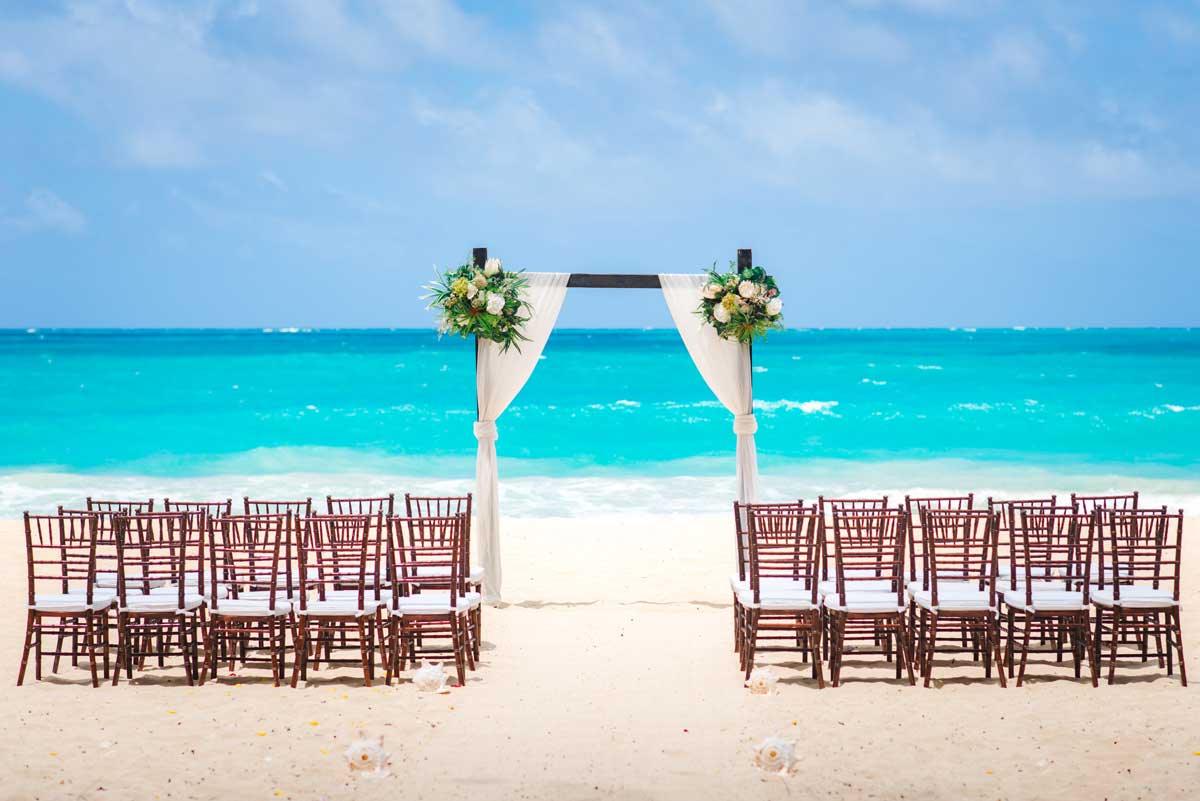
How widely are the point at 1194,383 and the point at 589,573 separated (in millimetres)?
30985

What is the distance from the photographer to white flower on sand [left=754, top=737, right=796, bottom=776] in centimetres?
458

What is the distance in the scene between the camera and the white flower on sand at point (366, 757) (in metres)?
4.58

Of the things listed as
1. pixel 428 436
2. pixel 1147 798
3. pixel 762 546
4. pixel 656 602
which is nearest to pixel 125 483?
pixel 428 436

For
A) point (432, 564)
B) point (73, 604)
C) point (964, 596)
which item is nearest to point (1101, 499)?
point (964, 596)

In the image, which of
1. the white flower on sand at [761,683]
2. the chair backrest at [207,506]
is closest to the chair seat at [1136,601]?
the white flower on sand at [761,683]

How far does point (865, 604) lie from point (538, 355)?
11.0ft

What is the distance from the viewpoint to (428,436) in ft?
84.4

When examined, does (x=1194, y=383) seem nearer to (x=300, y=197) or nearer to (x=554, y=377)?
(x=554, y=377)

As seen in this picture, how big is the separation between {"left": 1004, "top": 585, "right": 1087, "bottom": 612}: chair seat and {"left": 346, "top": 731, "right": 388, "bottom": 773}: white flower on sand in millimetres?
3254

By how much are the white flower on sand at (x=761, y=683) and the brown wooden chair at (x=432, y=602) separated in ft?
4.96

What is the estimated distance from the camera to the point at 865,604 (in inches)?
Answer: 227

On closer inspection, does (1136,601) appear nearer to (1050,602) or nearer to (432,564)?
(1050,602)

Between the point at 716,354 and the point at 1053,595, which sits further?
the point at 716,354

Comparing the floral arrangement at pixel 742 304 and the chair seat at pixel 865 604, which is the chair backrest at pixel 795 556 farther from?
the floral arrangement at pixel 742 304
